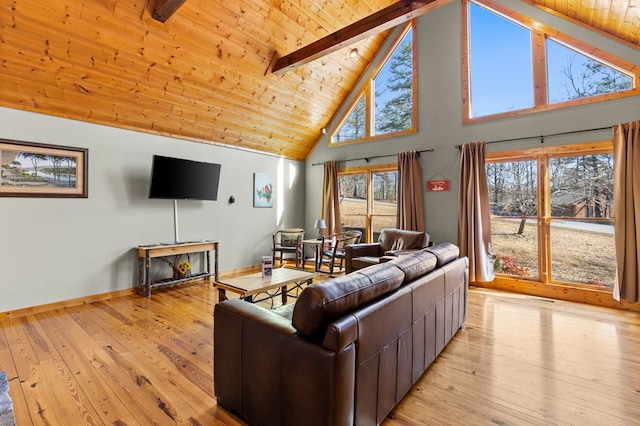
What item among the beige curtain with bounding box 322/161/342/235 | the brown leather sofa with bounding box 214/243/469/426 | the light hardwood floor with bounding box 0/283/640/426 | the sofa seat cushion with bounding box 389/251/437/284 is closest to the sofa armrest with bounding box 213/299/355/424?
the brown leather sofa with bounding box 214/243/469/426

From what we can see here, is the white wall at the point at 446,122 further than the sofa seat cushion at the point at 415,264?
Yes

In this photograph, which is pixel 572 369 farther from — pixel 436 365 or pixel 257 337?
pixel 257 337

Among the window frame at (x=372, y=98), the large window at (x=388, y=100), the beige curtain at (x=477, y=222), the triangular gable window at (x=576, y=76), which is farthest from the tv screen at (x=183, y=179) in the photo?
the triangular gable window at (x=576, y=76)

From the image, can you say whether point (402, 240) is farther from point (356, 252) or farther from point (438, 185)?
point (438, 185)

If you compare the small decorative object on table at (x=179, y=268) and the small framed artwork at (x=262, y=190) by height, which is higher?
the small framed artwork at (x=262, y=190)

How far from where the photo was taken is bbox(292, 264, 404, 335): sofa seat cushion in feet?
4.44

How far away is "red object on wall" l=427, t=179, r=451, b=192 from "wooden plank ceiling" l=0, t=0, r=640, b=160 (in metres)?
2.63

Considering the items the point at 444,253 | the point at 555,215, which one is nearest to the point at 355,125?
the point at 555,215

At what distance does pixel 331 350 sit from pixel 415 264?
1.07m

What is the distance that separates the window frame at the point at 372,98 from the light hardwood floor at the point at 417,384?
11.6 feet

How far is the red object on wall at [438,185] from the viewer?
4.97 meters

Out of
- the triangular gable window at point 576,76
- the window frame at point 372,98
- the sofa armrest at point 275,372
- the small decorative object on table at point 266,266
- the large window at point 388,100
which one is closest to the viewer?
the sofa armrest at point 275,372

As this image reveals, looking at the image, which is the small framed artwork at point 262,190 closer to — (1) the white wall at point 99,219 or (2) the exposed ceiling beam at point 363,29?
(1) the white wall at point 99,219

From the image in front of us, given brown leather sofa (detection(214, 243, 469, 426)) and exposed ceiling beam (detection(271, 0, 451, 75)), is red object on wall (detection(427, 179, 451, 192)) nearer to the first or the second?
exposed ceiling beam (detection(271, 0, 451, 75))
